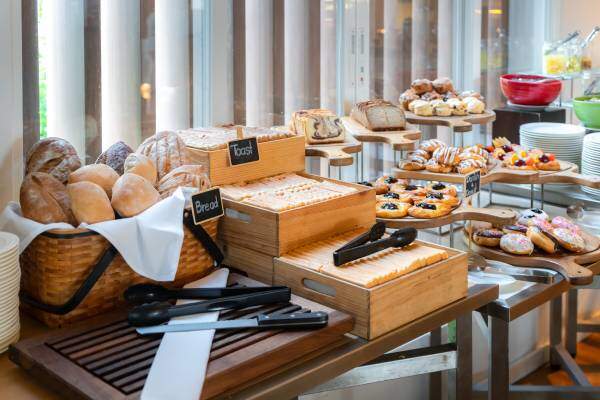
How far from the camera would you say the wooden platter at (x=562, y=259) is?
199 cm

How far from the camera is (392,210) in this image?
2.07m

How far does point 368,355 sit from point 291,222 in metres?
0.34

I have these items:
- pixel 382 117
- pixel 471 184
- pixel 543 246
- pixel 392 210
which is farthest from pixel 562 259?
pixel 382 117

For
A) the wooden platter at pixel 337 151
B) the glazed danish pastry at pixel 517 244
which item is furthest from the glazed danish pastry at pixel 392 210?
the glazed danish pastry at pixel 517 244

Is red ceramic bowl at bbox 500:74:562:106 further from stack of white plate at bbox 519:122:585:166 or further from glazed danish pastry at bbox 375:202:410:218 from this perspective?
glazed danish pastry at bbox 375:202:410:218

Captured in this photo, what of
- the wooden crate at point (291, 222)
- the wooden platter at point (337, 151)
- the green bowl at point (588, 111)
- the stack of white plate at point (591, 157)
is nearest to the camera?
the wooden crate at point (291, 222)

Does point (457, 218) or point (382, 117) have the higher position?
point (382, 117)

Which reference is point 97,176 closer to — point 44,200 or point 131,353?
point 44,200

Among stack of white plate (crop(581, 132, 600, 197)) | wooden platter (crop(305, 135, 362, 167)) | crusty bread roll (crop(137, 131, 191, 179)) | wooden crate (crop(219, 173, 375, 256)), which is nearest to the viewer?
wooden crate (crop(219, 173, 375, 256))

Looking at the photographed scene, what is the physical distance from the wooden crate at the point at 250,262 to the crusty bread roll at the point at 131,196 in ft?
0.81

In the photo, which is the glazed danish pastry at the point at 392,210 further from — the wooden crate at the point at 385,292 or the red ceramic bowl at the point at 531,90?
the red ceramic bowl at the point at 531,90

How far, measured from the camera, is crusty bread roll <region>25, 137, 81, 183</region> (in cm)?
163

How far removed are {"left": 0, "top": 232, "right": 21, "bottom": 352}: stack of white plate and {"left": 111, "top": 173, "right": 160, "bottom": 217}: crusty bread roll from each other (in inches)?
8.0

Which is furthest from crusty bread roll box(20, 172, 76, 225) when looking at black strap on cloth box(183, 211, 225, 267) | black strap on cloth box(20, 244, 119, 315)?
black strap on cloth box(183, 211, 225, 267)
